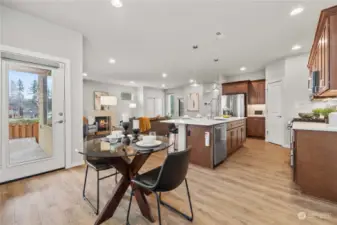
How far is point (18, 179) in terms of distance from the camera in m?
2.49

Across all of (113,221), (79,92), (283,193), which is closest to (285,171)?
(283,193)

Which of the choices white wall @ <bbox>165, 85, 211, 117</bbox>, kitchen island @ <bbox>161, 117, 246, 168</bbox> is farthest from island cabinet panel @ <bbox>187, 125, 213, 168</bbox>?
white wall @ <bbox>165, 85, 211, 117</bbox>

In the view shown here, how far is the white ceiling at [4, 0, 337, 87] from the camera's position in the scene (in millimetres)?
2348

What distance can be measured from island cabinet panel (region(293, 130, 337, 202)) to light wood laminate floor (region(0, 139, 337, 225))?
135 millimetres

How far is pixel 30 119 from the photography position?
2705 millimetres

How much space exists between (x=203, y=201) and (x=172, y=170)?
955 mm

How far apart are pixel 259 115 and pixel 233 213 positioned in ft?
17.3

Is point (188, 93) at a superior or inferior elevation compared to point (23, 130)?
superior

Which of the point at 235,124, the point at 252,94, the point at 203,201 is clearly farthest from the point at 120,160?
the point at 252,94

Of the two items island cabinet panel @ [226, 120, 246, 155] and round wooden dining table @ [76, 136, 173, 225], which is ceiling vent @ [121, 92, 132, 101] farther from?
round wooden dining table @ [76, 136, 173, 225]

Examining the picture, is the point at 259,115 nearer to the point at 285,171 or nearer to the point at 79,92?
the point at 285,171

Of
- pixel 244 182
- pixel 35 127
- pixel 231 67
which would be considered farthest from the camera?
pixel 231 67

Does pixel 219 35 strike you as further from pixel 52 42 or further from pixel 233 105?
pixel 233 105

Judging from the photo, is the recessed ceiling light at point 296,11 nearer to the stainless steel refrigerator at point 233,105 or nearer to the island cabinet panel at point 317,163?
the island cabinet panel at point 317,163
